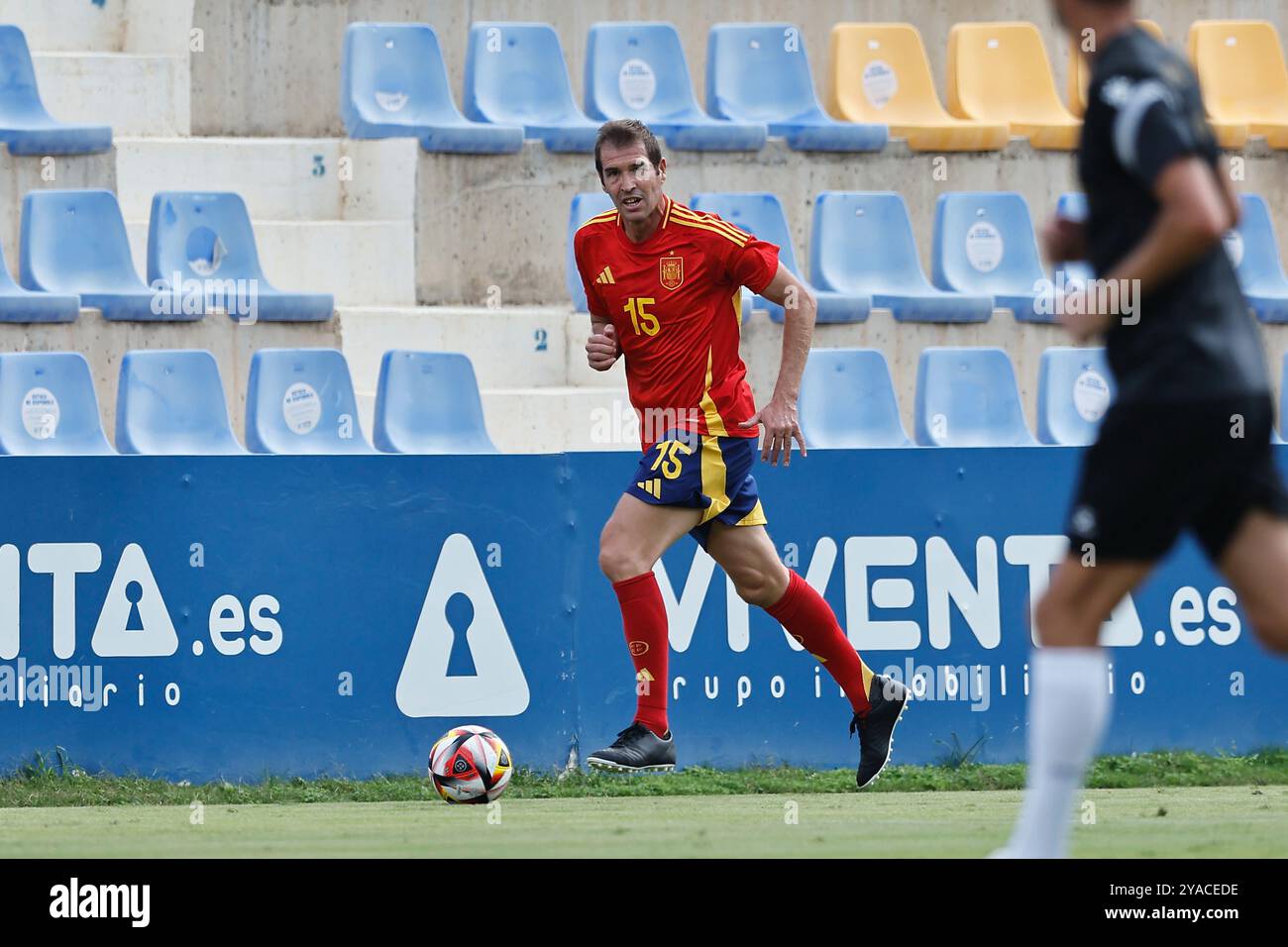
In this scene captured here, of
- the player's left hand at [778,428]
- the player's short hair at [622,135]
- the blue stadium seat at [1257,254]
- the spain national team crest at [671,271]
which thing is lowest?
the player's left hand at [778,428]

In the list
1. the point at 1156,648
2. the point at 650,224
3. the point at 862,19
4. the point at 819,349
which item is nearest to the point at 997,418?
the point at 819,349

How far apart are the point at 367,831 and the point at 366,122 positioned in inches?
239

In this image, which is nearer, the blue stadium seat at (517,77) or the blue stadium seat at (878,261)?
the blue stadium seat at (878,261)

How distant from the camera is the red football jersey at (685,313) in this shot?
7.11 meters

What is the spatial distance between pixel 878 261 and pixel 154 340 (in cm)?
399

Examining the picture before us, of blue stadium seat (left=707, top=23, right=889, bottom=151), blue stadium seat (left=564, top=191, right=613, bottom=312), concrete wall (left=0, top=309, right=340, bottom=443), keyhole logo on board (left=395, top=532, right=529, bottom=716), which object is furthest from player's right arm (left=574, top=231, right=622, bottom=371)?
blue stadium seat (left=707, top=23, right=889, bottom=151)

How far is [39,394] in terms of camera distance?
916 centimetres

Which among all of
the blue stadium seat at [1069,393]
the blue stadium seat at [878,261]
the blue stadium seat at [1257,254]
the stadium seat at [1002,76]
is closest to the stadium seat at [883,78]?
the stadium seat at [1002,76]

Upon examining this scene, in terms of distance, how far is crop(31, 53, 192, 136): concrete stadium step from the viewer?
12102 millimetres

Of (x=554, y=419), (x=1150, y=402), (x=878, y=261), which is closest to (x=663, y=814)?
(x=1150, y=402)

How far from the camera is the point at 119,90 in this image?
479 inches

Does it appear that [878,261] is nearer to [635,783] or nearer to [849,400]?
[849,400]

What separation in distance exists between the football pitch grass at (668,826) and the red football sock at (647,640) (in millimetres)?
349

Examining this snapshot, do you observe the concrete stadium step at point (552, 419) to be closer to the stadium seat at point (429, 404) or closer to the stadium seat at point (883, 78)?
the stadium seat at point (429, 404)
